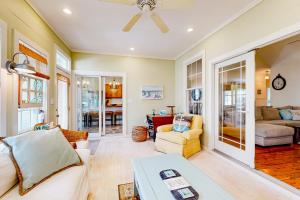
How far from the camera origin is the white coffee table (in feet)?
3.78

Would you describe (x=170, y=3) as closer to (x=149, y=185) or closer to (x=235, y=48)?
(x=235, y=48)

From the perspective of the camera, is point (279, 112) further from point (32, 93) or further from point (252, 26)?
point (32, 93)

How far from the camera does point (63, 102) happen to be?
412cm

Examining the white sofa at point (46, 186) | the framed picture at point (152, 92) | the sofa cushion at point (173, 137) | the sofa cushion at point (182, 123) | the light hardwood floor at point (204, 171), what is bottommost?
the light hardwood floor at point (204, 171)

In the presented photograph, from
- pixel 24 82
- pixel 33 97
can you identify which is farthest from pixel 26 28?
pixel 33 97

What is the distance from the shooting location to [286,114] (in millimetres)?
4527

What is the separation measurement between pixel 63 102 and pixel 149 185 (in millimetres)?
3835

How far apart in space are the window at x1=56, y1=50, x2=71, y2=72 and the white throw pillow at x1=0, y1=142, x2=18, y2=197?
2.88 m

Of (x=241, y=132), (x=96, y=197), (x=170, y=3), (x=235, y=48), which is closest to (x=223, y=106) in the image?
(x=241, y=132)

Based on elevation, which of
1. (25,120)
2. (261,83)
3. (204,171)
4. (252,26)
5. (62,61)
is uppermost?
(252,26)

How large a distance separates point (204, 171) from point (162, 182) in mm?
1493

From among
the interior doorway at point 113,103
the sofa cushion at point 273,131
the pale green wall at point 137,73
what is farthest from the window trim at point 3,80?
the sofa cushion at point 273,131

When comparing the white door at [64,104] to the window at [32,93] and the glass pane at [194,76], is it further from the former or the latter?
the glass pane at [194,76]

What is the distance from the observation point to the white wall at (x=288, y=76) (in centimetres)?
492
